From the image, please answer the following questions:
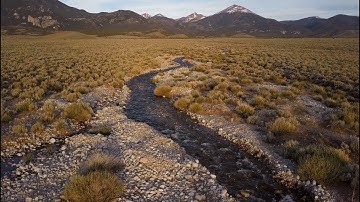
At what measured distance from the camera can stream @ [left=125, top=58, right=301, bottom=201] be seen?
9992mm

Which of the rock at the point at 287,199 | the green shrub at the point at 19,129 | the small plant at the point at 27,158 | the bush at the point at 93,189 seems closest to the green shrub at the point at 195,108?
the green shrub at the point at 19,129

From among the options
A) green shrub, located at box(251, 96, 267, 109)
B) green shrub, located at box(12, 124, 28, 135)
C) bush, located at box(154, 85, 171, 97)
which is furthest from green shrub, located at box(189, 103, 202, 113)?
green shrub, located at box(12, 124, 28, 135)

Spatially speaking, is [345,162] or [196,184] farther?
[345,162]

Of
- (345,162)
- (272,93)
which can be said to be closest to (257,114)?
(272,93)

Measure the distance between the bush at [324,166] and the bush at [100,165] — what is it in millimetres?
5911

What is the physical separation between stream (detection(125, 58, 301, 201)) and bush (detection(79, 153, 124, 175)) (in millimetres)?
3141

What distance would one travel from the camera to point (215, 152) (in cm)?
1282

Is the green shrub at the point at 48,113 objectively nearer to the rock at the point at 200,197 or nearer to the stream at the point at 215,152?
the stream at the point at 215,152

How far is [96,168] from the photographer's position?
9.84 meters

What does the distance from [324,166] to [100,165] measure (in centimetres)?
701

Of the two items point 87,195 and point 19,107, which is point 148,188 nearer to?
point 87,195

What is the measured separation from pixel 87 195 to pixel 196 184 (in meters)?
3.20

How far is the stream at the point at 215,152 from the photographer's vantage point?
32.8 feet

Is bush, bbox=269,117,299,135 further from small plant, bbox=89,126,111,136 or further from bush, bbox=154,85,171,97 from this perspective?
bush, bbox=154,85,171,97
